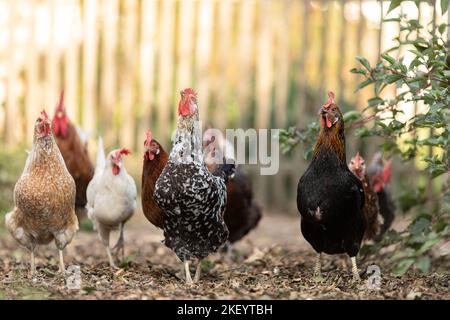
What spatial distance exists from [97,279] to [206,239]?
79cm

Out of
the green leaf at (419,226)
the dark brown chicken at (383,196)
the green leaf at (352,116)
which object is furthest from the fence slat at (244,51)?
the green leaf at (419,226)

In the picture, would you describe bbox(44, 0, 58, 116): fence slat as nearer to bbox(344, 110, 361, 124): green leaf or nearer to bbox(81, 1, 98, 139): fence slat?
bbox(81, 1, 98, 139): fence slat

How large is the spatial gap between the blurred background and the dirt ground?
109 inches

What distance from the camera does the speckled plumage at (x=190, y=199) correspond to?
206 inches

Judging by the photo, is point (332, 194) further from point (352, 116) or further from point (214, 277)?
point (214, 277)

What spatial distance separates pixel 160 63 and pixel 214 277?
5.14m

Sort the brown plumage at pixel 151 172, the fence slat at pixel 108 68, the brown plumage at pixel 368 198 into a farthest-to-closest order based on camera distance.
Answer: the fence slat at pixel 108 68 < the brown plumage at pixel 368 198 < the brown plumage at pixel 151 172

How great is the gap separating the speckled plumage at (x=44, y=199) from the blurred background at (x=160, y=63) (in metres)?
4.62

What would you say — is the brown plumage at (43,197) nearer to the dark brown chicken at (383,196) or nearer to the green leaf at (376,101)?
the green leaf at (376,101)

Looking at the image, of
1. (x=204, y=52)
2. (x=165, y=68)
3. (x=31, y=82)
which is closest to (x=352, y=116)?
(x=204, y=52)

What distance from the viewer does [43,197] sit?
5.34m

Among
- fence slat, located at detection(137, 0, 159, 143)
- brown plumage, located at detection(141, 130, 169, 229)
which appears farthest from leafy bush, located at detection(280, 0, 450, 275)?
fence slat, located at detection(137, 0, 159, 143)

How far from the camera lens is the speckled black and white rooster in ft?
17.2
